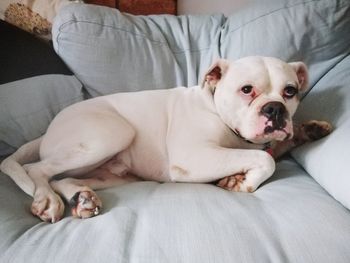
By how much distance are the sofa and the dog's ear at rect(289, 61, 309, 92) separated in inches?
3.5

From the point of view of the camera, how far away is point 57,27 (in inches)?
58.1

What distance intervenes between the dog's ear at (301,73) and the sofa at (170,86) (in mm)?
89

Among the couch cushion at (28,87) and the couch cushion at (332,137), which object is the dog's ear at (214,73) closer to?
the couch cushion at (332,137)

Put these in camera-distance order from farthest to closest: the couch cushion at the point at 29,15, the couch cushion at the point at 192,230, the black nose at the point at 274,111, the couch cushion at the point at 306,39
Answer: the couch cushion at the point at 29,15 < the couch cushion at the point at 306,39 < the black nose at the point at 274,111 < the couch cushion at the point at 192,230

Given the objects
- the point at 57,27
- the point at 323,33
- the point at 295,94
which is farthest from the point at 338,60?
the point at 57,27

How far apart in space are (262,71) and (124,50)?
60 cm

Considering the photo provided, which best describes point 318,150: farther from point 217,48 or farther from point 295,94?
point 217,48

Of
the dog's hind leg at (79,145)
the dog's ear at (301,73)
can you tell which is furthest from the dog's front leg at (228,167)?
the dog's ear at (301,73)

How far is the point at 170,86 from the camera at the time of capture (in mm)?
1528

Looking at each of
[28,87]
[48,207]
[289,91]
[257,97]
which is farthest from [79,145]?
[289,91]

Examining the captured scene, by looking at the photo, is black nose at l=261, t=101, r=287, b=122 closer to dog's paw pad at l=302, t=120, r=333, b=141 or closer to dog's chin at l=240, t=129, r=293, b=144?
dog's chin at l=240, t=129, r=293, b=144

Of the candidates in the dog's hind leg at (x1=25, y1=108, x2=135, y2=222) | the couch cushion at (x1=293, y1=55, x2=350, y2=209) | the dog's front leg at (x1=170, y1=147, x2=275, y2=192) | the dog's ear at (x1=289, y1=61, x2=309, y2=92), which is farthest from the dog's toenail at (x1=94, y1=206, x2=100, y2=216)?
the dog's ear at (x1=289, y1=61, x2=309, y2=92)

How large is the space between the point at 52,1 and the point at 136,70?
1.69ft

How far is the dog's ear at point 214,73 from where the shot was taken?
1.21 metres
